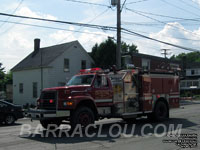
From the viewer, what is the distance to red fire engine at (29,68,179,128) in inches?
402

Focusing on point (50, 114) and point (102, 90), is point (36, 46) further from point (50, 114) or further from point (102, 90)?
point (50, 114)

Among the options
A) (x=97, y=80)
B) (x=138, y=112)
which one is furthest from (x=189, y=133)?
(x=97, y=80)

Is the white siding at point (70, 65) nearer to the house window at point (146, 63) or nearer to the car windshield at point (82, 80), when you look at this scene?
the house window at point (146, 63)

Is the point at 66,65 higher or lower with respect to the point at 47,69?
higher

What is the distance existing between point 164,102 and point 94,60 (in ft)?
73.9

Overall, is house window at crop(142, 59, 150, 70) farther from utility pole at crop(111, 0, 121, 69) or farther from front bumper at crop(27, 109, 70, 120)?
front bumper at crop(27, 109, 70, 120)

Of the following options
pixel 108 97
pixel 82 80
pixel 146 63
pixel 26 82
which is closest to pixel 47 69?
pixel 26 82

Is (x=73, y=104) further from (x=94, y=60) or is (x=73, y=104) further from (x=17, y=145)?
(x=94, y=60)

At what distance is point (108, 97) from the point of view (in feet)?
38.0

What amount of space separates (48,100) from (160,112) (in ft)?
20.2

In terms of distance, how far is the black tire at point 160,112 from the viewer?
1363cm

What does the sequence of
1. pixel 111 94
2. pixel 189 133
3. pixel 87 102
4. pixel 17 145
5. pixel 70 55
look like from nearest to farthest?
pixel 17 145 → pixel 189 133 → pixel 87 102 → pixel 111 94 → pixel 70 55

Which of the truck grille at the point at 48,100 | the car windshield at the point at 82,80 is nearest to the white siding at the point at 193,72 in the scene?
the car windshield at the point at 82,80

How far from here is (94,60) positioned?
119 ft
